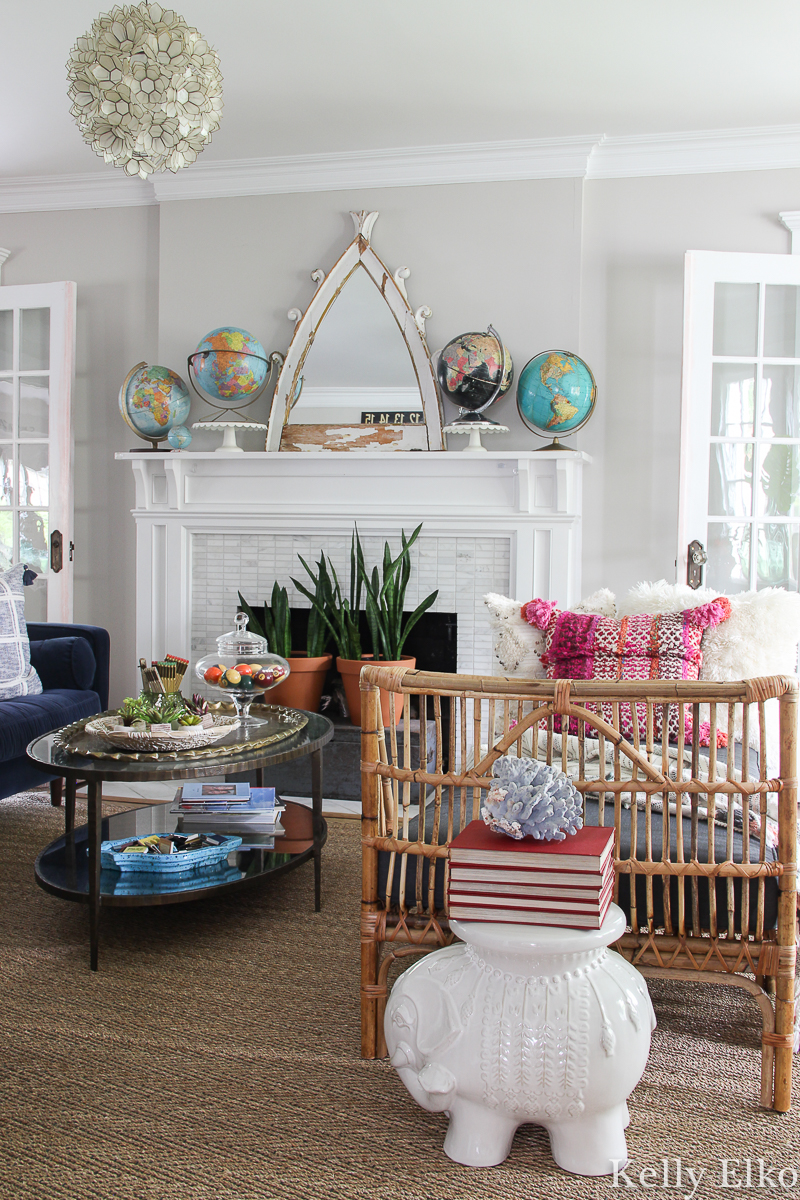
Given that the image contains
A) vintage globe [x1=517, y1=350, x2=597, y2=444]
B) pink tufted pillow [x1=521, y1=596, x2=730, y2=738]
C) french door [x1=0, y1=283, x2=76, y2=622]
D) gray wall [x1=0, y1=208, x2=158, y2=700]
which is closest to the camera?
pink tufted pillow [x1=521, y1=596, x2=730, y2=738]

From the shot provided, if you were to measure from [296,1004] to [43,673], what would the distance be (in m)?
1.98

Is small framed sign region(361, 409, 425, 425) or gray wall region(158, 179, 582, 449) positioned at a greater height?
gray wall region(158, 179, 582, 449)

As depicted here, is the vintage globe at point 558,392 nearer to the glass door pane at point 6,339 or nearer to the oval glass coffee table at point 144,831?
the oval glass coffee table at point 144,831

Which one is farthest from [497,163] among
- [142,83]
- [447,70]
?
[142,83]

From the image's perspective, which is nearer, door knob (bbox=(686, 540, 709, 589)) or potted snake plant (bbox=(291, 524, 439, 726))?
potted snake plant (bbox=(291, 524, 439, 726))

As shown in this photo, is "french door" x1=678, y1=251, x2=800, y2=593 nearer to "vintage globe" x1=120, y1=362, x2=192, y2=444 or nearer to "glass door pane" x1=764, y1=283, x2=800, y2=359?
"glass door pane" x1=764, y1=283, x2=800, y2=359

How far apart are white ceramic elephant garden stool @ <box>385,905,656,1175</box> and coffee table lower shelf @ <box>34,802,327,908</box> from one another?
0.78 metres

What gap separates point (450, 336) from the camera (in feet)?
12.5

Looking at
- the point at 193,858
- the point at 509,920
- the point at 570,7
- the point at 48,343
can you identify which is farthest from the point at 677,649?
the point at 48,343

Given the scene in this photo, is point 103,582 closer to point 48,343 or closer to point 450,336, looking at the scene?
point 48,343

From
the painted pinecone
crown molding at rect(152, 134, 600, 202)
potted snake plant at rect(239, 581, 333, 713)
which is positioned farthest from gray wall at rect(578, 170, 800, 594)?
the painted pinecone

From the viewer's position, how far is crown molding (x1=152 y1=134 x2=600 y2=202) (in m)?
3.70

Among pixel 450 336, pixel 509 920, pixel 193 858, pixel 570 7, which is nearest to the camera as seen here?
pixel 509 920

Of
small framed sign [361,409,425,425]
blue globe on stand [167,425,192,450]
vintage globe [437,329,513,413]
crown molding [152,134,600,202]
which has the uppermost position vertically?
crown molding [152,134,600,202]
